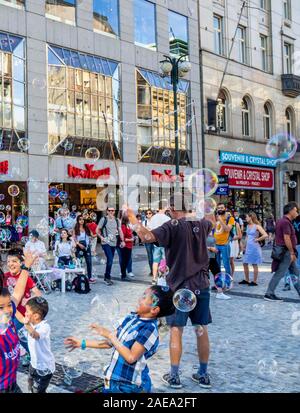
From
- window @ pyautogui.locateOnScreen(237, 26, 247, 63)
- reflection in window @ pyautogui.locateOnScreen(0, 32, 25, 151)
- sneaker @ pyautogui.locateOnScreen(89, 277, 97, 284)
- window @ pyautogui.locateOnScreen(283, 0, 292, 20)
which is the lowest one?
sneaker @ pyautogui.locateOnScreen(89, 277, 97, 284)

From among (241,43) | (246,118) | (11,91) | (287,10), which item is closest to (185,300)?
(11,91)

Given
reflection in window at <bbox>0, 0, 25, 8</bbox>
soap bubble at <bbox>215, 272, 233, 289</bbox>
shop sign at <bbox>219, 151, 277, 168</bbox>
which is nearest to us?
soap bubble at <bbox>215, 272, 233, 289</bbox>

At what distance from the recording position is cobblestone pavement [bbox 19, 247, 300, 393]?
4.91 m

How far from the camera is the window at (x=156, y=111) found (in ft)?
81.0

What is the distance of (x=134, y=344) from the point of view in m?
3.20

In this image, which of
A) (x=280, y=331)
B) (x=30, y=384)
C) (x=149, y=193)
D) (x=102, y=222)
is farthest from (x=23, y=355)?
(x=149, y=193)

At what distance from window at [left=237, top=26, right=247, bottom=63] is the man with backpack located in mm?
21805

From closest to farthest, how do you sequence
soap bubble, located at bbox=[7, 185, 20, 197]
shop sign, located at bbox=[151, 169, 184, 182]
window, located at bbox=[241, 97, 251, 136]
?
soap bubble, located at bbox=[7, 185, 20, 197], shop sign, located at bbox=[151, 169, 184, 182], window, located at bbox=[241, 97, 251, 136]

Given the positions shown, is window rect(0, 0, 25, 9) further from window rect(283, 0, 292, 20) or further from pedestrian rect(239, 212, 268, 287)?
window rect(283, 0, 292, 20)

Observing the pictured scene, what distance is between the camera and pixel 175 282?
16.0 feet

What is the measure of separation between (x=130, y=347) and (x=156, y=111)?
22.8 metres

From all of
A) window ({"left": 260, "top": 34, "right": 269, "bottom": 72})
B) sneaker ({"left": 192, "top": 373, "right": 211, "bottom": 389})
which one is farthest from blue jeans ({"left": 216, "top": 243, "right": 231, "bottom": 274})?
window ({"left": 260, "top": 34, "right": 269, "bottom": 72})

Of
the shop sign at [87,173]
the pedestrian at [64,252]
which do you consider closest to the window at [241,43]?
the shop sign at [87,173]
